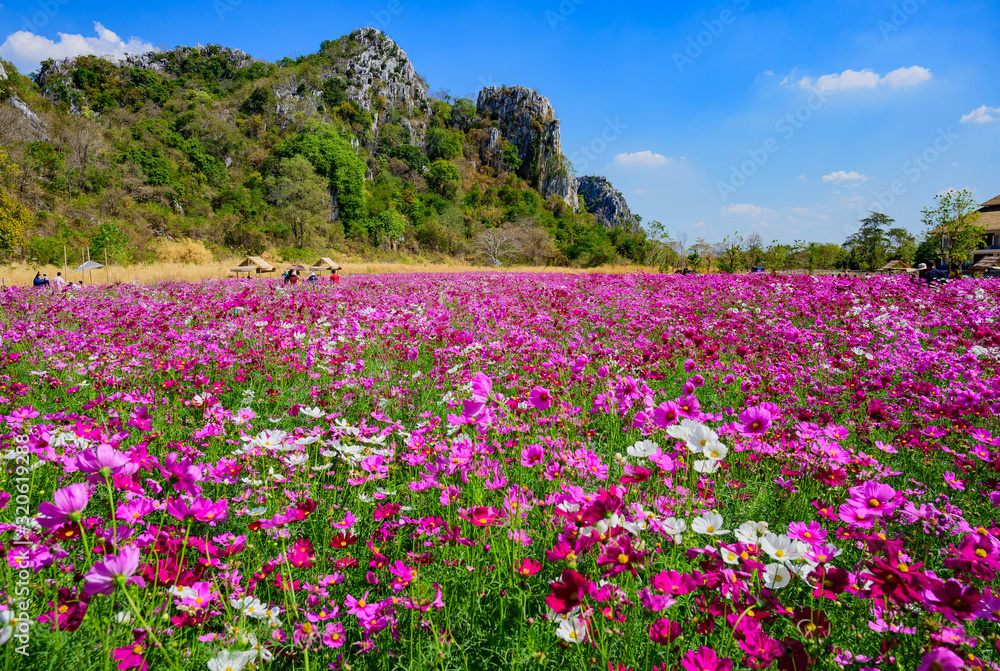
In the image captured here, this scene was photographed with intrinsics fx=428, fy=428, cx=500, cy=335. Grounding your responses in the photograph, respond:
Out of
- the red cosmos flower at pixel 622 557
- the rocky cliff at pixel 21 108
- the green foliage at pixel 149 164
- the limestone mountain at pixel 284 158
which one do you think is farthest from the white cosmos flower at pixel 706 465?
the rocky cliff at pixel 21 108

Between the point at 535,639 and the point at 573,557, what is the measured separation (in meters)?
0.56

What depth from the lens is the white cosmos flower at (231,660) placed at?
1.06 meters

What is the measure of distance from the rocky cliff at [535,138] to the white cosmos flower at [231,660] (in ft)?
287

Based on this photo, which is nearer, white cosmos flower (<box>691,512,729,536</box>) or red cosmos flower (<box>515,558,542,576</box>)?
white cosmos flower (<box>691,512,729,536</box>)

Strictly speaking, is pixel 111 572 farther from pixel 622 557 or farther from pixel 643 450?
pixel 643 450

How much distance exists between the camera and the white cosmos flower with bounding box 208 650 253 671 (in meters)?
1.06

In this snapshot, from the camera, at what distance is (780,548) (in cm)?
111

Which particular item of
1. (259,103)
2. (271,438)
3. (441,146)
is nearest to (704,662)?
(271,438)

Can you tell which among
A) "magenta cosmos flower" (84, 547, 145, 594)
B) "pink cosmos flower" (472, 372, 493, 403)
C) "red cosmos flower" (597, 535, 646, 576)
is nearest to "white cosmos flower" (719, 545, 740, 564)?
"red cosmos flower" (597, 535, 646, 576)

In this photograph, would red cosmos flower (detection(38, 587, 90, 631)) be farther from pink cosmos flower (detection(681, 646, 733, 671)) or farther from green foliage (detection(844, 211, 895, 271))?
green foliage (detection(844, 211, 895, 271))

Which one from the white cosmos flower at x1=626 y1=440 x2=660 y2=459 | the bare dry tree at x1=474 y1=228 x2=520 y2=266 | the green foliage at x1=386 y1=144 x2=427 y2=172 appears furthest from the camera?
the green foliage at x1=386 y1=144 x2=427 y2=172

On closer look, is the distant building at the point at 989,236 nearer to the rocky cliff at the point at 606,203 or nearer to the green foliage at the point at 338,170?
the rocky cliff at the point at 606,203

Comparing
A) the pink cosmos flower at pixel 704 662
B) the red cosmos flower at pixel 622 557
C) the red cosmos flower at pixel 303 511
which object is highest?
the red cosmos flower at pixel 622 557

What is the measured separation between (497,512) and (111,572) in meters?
1.06
